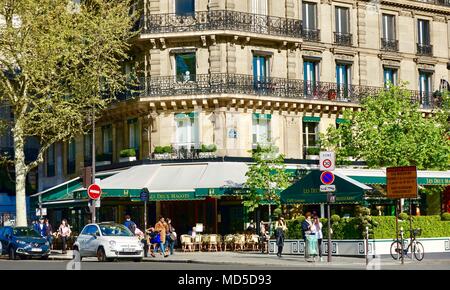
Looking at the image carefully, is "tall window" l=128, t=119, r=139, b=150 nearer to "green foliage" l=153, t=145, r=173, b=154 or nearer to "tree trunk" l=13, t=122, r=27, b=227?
"green foliage" l=153, t=145, r=173, b=154

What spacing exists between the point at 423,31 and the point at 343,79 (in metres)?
6.80

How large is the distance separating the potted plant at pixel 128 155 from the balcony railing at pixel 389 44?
1575 centimetres

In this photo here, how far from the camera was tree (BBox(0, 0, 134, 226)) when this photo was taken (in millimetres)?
35938

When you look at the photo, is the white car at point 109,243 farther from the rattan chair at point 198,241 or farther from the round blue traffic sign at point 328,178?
the rattan chair at point 198,241

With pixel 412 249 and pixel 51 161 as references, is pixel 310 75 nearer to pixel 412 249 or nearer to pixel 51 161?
pixel 51 161

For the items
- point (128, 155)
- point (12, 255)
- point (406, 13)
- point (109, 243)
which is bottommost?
point (12, 255)

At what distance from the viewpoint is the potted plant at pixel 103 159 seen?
4581 centimetres

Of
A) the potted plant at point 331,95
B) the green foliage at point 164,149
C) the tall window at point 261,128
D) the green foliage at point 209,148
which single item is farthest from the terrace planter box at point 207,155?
the potted plant at point 331,95

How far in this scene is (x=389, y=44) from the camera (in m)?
47.2

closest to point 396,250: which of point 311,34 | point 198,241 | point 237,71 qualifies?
point 198,241

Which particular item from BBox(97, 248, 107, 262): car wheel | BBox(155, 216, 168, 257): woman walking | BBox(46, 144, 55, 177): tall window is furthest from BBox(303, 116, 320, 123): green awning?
BBox(97, 248, 107, 262): car wheel

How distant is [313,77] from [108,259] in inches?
808

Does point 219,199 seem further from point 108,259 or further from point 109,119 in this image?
point 108,259
